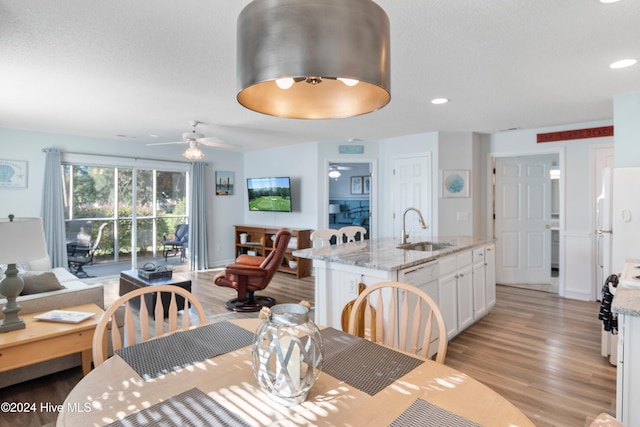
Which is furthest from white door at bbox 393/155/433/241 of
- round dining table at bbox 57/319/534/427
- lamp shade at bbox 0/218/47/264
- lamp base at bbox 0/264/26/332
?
lamp base at bbox 0/264/26/332

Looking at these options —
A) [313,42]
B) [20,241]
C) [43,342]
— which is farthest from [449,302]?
[20,241]

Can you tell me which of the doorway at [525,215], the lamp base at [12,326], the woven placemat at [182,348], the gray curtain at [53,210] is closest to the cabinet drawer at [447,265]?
the woven placemat at [182,348]

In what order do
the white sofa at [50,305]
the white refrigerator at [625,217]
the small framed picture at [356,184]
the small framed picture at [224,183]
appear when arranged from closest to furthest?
the white sofa at [50,305] < the white refrigerator at [625,217] < the small framed picture at [224,183] < the small framed picture at [356,184]

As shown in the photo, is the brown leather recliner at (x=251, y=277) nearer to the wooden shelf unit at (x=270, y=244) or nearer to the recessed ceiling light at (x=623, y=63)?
the wooden shelf unit at (x=270, y=244)

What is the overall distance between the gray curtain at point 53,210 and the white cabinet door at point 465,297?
553 cm

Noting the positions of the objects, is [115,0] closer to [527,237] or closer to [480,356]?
[480,356]

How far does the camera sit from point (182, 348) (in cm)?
142

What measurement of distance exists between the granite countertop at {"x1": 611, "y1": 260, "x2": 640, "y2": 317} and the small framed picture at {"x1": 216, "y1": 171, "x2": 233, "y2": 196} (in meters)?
6.37

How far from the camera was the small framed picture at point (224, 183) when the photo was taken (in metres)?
7.18

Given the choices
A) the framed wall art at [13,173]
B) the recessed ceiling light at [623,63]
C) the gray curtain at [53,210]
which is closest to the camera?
the recessed ceiling light at [623,63]

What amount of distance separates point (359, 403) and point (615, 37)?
8.79 ft

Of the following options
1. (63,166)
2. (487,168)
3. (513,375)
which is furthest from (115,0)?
(487,168)

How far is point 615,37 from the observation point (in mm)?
2236

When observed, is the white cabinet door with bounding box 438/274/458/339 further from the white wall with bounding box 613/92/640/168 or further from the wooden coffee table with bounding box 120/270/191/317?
the wooden coffee table with bounding box 120/270/191/317
